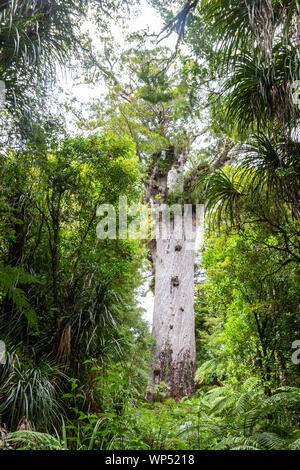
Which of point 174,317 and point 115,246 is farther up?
point 115,246

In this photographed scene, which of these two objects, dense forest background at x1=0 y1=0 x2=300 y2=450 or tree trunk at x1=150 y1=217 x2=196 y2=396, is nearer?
dense forest background at x1=0 y1=0 x2=300 y2=450

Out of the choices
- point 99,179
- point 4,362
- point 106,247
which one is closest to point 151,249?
point 106,247

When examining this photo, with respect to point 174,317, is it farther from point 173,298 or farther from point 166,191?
point 166,191

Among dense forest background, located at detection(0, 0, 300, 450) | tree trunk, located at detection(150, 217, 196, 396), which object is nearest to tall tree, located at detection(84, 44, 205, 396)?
tree trunk, located at detection(150, 217, 196, 396)

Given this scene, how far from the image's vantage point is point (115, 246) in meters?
4.13

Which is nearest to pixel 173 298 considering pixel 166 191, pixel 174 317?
pixel 174 317

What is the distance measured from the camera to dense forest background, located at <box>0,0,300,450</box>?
95.7 inches

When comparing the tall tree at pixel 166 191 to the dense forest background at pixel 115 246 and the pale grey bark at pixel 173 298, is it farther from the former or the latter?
the dense forest background at pixel 115 246

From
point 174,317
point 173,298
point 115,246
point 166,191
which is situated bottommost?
point 174,317

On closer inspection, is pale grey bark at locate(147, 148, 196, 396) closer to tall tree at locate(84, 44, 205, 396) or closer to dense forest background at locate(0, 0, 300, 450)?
tall tree at locate(84, 44, 205, 396)

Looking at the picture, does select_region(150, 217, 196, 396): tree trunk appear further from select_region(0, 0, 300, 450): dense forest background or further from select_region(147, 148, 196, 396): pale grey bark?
select_region(0, 0, 300, 450): dense forest background

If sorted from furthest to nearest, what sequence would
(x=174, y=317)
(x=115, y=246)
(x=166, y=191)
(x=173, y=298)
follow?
(x=166, y=191)
(x=173, y=298)
(x=174, y=317)
(x=115, y=246)

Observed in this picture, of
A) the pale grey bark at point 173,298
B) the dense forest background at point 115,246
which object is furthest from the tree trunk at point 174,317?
the dense forest background at point 115,246

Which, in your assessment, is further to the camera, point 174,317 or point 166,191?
point 166,191
